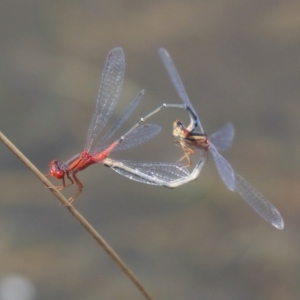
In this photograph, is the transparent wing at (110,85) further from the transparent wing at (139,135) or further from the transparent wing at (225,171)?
the transparent wing at (225,171)

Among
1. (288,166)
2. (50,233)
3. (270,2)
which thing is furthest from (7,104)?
(270,2)

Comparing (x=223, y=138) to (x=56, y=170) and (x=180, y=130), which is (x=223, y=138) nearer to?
(x=180, y=130)

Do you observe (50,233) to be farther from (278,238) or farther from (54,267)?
(278,238)

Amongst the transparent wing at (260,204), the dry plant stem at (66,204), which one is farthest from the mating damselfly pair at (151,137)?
the dry plant stem at (66,204)

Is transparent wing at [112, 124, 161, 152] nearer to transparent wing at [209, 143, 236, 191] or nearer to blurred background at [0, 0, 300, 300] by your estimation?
transparent wing at [209, 143, 236, 191]

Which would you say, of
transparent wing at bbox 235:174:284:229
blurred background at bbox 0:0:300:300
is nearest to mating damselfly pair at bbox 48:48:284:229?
transparent wing at bbox 235:174:284:229

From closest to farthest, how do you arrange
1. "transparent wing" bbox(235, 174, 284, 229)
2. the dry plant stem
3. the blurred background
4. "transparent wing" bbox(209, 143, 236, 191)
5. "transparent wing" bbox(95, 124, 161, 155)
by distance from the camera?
the dry plant stem → "transparent wing" bbox(209, 143, 236, 191) → "transparent wing" bbox(235, 174, 284, 229) → "transparent wing" bbox(95, 124, 161, 155) → the blurred background
